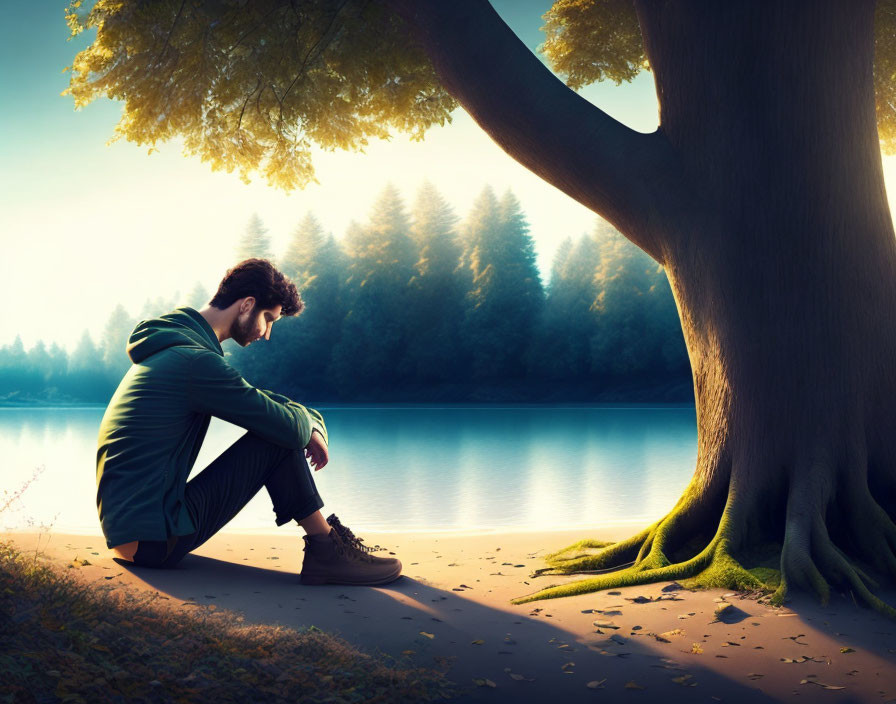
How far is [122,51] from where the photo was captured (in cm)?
740

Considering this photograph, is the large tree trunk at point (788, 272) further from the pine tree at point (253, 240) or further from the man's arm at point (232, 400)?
the pine tree at point (253, 240)

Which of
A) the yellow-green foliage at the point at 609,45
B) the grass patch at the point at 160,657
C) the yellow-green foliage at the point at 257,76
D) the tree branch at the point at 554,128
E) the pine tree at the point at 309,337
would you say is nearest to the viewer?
the grass patch at the point at 160,657

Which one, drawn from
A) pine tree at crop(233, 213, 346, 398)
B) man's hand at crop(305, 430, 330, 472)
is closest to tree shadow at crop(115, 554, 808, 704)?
man's hand at crop(305, 430, 330, 472)

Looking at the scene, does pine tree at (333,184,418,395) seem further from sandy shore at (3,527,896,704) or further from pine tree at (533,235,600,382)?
sandy shore at (3,527,896,704)

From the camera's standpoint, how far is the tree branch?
5.13 m

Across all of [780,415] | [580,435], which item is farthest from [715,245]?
[580,435]

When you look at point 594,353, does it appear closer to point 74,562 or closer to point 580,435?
point 580,435

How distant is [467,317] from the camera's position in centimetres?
4297

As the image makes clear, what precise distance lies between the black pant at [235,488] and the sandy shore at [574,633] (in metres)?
0.18

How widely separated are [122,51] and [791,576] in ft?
24.4

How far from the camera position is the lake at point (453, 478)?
8.78 m

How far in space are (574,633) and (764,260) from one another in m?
2.61

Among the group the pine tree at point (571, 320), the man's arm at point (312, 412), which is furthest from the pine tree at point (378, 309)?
the man's arm at point (312, 412)

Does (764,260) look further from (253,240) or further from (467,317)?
(253,240)
